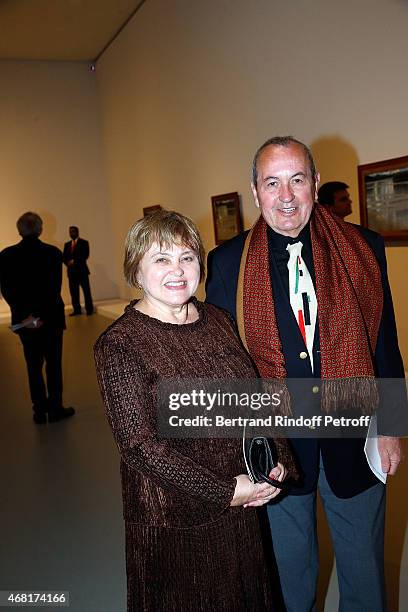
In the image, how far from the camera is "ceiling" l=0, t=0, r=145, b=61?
12.5 meters

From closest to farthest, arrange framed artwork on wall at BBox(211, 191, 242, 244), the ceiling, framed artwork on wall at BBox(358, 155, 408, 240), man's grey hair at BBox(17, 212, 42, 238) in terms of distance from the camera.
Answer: man's grey hair at BBox(17, 212, 42, 238), framed artwork on wall at BBox(358, 155, 408, 240), framed artwork on wall at BBox(211, 191, 242, 244), the ceiling

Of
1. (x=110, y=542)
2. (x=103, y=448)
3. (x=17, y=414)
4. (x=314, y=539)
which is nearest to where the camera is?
(x=314, y=539)

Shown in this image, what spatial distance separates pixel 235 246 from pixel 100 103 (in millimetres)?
15495

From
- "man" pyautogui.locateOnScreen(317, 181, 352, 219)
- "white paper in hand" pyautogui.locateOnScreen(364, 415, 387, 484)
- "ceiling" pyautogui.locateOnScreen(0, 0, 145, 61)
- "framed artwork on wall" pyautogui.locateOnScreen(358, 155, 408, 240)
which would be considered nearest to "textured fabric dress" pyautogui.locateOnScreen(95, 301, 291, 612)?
"white paper in hand" pyautogui.locateOnScreen(364, 415, 387, 484)

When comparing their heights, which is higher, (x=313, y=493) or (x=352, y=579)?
(x=313, y=493)

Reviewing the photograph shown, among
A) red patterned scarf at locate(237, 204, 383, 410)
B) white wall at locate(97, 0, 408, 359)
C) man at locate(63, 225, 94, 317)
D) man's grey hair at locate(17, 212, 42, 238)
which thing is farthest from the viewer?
man at locate(63, 225, 94, 317)

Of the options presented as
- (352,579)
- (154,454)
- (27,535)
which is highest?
(154,454)

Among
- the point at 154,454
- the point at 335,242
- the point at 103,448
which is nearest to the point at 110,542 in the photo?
the point at 103,448

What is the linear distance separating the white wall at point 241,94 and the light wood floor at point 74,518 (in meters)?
3.31

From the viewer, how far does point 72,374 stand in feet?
25.0

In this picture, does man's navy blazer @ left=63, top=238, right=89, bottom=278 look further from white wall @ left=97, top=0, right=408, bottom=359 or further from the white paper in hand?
the white paper in hand

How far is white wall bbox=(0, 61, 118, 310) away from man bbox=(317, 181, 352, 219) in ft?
39.0

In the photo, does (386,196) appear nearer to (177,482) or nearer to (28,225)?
(28,225)

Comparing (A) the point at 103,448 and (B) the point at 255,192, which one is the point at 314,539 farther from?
(A) the point at 103,448
